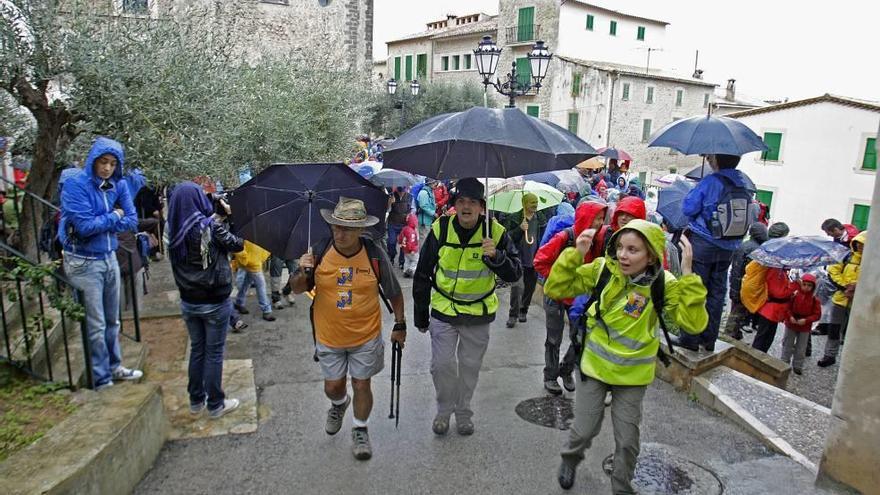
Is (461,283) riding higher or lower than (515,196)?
lower

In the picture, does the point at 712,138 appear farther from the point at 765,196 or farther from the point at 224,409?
the point at 765,196

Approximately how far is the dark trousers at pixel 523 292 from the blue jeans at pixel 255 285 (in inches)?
119

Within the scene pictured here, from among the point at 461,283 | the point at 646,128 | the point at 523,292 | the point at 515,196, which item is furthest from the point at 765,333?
the point at 646,128

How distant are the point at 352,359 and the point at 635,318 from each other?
189 centimetres

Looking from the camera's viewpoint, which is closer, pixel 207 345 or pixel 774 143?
pixel 207 345

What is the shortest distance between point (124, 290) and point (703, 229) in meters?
6.16

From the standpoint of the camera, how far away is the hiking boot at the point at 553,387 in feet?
17.0

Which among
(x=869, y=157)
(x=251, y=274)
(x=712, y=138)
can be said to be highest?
(x=712, y=138)

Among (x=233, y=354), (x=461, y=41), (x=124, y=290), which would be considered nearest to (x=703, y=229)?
(x=233, y=354)

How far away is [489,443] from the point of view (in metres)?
4.33

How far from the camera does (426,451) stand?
4211mm

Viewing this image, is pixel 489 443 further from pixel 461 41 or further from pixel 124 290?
pixel 461 41

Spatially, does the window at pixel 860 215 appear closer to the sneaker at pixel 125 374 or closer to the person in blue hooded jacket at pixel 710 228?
the person in blue hooded jacket at pixel 710 228

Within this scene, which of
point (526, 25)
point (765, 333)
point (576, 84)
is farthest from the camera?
point (526, 25)
